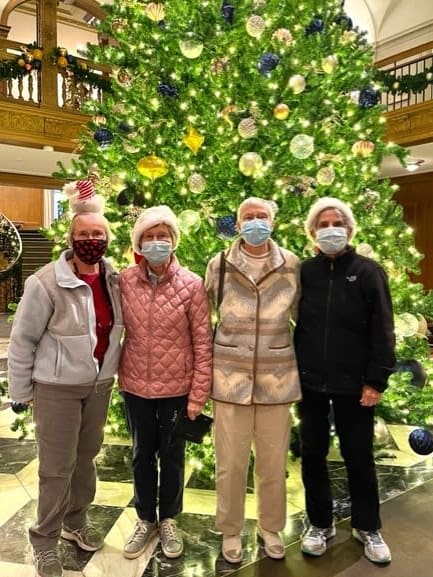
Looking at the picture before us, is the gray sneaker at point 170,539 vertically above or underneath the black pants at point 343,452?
underneath

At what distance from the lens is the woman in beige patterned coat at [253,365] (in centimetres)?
193

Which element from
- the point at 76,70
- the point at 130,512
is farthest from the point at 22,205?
the point at 130,512

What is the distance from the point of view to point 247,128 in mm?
2703

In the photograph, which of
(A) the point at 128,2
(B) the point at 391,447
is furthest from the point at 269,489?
(A) the point at 128,2

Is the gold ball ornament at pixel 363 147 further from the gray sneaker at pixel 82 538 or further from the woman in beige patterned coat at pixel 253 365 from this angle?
the gray sneaker at pixel 82 538

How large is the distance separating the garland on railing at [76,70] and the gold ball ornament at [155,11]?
17.6 feet

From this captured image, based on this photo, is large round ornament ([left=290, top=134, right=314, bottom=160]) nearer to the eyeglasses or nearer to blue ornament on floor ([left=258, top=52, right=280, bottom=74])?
A: blue ornament on floor ([left=258, top=52, right=280, bottom=74])

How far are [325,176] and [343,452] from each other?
1.50 metres

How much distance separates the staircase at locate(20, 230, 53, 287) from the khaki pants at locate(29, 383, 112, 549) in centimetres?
1103

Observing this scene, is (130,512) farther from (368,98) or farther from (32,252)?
(32,252)

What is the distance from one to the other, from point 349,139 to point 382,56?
28.4 ft

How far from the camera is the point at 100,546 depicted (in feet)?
7.10

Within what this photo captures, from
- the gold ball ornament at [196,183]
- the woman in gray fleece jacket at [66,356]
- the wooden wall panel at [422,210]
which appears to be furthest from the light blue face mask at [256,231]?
the wooden wall panel at [422,210]

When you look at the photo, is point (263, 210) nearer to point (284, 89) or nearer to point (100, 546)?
point (284, 89)
